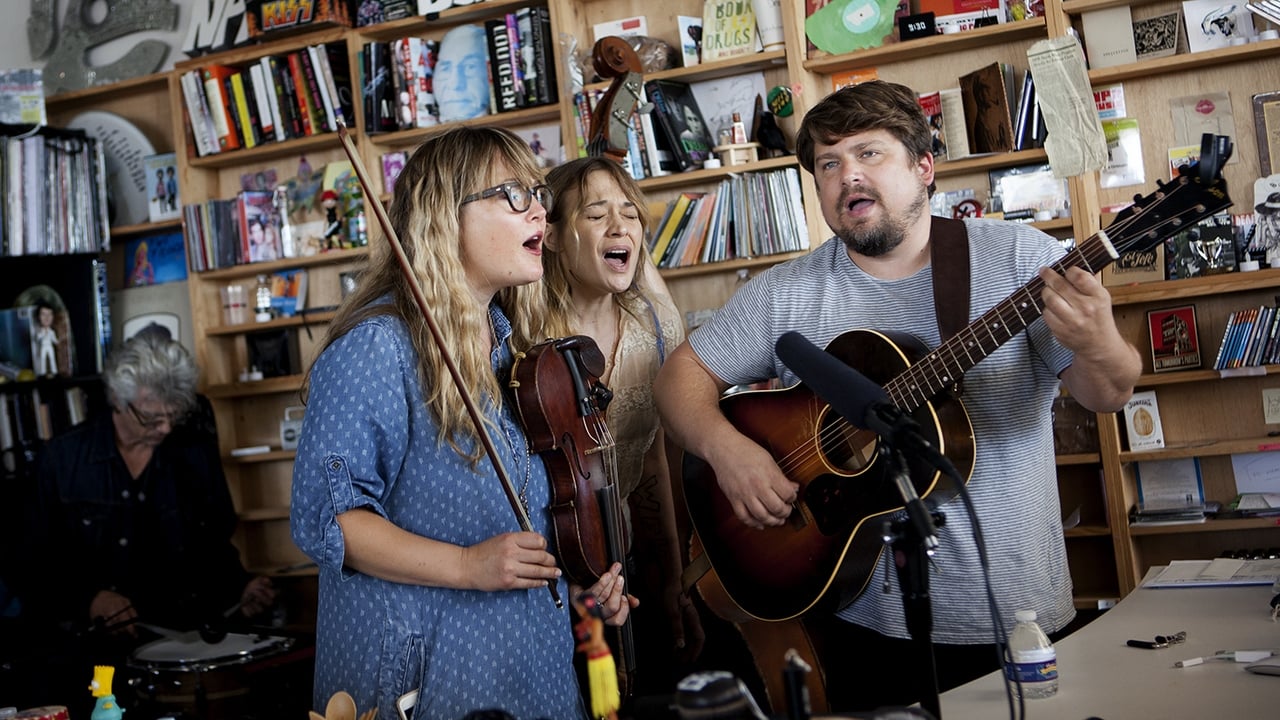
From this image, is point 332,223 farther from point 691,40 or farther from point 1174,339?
point 1174,339

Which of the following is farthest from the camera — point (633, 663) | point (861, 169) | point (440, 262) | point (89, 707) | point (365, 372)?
point (89, 707)

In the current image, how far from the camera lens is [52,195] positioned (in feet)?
15.7

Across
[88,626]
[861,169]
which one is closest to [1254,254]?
[861,169]

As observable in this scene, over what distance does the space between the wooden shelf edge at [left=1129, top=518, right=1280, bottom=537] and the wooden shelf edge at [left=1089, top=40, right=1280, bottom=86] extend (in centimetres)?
137

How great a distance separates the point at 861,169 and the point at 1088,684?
991 mm

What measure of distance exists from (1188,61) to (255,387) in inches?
142

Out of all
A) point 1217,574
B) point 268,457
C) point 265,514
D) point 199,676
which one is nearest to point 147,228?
point 268,457

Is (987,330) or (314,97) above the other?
(314,97)

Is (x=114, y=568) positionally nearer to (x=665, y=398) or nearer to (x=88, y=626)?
(x=88, y=626)

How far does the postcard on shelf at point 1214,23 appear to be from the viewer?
361cm

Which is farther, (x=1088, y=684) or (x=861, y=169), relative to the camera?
(x=861, y=169)

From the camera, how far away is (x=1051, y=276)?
71.2 inches

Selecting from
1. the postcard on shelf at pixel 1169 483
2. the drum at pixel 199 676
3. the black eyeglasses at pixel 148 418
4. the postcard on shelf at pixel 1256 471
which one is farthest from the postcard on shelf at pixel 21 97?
the postcard on shelf at pixel 1256 471

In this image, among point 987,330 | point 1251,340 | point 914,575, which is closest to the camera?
point 914,575
